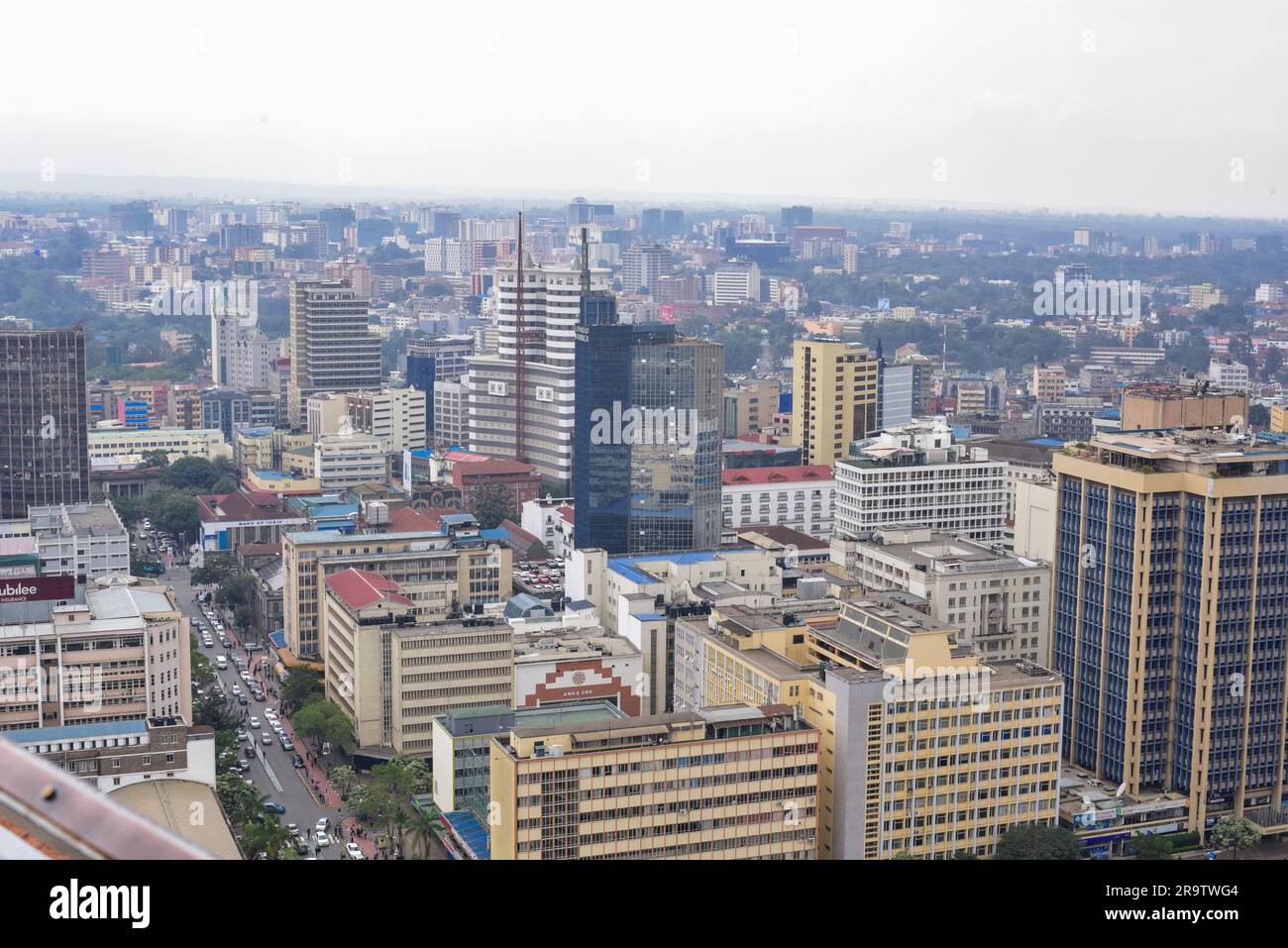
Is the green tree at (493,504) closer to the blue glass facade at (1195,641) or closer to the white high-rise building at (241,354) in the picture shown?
the blue glass facade at (1195,641)

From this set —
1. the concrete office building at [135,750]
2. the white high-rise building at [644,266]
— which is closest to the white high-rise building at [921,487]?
the concrete office building at [135,750]

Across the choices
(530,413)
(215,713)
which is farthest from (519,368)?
(215,713)

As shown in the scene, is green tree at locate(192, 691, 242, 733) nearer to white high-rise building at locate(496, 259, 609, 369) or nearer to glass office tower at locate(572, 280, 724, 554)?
glass office tower at locate(572, 280, 724, 554)

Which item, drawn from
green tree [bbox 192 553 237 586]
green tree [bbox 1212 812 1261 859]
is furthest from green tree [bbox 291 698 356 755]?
green tree [bbox 1212 812 1261 859]

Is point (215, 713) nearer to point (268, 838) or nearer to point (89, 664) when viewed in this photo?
point (89, 664)
